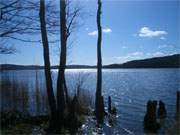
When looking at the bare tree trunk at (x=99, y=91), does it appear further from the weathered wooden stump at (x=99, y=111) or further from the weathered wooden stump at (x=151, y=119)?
the weathered wooden stump at (x=151, y=119)

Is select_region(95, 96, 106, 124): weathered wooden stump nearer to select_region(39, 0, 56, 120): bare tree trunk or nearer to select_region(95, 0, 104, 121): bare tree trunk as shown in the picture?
select_region(95, 0, 104, 121): bare tree trunk

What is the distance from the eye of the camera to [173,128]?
1080 cm

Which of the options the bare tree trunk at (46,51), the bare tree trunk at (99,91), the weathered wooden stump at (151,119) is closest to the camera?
the bare tree trunk at (46,51)

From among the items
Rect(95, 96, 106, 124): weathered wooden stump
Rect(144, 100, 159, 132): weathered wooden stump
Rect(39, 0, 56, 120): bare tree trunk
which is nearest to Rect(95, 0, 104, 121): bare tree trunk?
Rect(95, 96, 106, 124): weathered wooden stump

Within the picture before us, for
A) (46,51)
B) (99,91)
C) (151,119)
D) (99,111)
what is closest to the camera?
(46,51)

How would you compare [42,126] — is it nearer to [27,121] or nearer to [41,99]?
[27,121]

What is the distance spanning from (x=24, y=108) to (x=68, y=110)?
433 centimetres

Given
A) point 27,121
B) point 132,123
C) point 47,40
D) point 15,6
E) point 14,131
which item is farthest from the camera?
point 132,123

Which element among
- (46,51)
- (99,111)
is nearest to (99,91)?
(99,111)

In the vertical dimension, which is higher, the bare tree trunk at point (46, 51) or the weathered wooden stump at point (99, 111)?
the bare tree trunk at point (46, 51)

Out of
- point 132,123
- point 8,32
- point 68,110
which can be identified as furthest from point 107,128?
point 8,32

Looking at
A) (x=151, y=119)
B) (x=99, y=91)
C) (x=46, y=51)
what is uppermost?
(x=46, y=51)

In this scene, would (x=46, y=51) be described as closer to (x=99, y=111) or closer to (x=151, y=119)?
(x=99, y=111)

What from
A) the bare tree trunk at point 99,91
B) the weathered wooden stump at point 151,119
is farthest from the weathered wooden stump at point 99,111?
the weathered wooden stump at point 151,119
